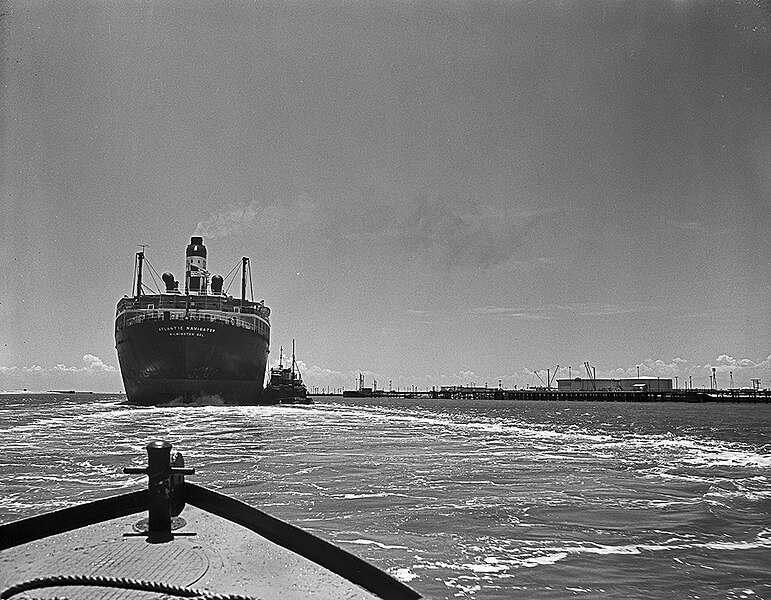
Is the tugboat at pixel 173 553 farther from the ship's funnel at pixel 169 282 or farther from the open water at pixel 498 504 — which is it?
the ship's funnel at pixel 169 282

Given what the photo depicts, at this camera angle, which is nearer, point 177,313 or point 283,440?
point 283,440

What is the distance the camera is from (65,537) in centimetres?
522

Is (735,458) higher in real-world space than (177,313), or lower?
lower

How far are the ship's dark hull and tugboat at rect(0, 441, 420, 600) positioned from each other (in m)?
61.0

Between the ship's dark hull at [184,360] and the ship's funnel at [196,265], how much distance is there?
15.6 m

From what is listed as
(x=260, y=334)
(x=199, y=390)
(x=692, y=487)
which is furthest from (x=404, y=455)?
(x=260, y=334)

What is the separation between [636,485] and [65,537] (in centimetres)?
1495

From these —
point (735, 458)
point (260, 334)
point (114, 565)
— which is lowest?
point (735, 458)

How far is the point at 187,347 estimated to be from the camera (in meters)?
63.6

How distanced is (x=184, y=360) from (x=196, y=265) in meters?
25.4

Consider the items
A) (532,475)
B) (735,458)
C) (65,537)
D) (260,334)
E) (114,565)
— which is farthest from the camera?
(260,334)

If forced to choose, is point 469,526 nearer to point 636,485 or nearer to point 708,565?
point 708,565

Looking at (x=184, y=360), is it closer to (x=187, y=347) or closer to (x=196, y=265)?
(x=187, y=347)

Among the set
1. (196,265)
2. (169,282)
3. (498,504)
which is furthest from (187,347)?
(498,504)
